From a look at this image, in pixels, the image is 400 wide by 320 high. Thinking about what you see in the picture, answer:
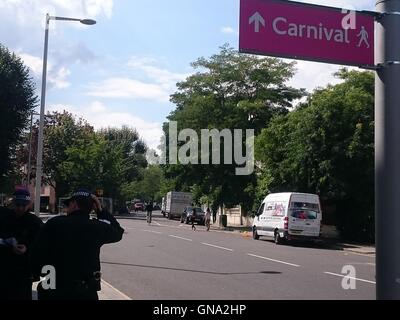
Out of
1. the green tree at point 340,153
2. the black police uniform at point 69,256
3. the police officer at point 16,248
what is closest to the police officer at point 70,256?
the black police uniform at point 69,256

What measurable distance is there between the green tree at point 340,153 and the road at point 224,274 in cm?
854

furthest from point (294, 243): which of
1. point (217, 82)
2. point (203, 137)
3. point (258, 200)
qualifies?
point (217, 82)

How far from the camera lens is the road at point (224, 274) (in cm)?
1079

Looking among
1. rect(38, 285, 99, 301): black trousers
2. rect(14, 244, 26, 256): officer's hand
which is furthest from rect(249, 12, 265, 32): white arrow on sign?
rect(14, 244, 26, 256): officer's hand

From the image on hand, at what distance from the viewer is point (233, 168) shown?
144ft

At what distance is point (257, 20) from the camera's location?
4.89 meters

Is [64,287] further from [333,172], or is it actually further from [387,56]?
[333,172]

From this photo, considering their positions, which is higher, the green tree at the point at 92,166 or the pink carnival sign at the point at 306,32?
the green tree at the point at 92,166

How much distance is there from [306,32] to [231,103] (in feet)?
131

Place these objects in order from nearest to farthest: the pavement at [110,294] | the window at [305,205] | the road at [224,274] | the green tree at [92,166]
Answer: the pavement at [110,294] < the road at [224,274] < the window at [305,205] < the green tree at [92,166]

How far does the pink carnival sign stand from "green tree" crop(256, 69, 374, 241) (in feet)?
73.3

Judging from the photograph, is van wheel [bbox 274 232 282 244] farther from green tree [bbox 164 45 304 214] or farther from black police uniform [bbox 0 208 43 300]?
black police uniform [bbox 0 208 43 300]

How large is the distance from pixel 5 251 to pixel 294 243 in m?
23.7

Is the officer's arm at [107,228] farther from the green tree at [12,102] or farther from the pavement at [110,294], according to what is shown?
the green tree at [12,102]
